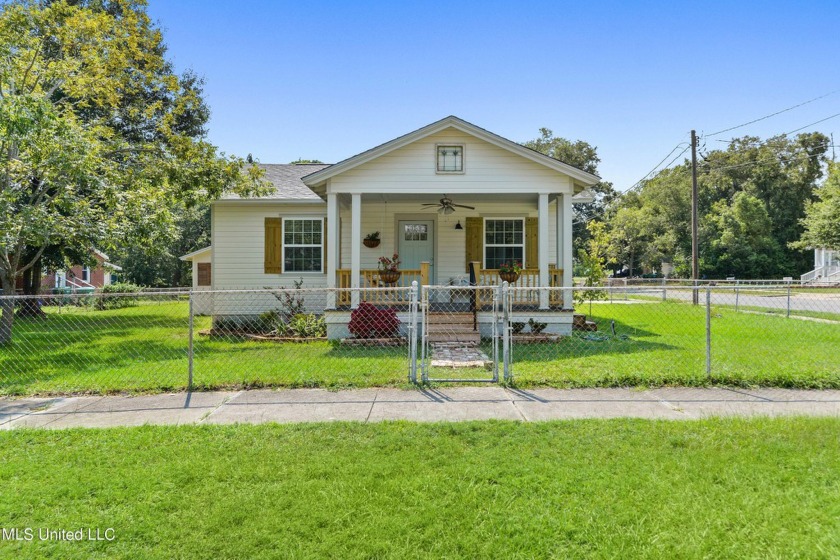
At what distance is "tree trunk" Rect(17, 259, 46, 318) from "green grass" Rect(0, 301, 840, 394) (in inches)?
274

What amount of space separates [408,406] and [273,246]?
29.9 ft

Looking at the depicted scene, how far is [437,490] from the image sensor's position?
10.3ft

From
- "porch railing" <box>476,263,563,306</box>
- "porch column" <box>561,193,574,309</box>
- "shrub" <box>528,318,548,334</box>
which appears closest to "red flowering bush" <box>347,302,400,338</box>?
"porch railing" <box>476,263,563,306</box>

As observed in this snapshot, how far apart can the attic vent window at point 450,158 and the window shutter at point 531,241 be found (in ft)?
10.7

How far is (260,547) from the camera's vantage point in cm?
254

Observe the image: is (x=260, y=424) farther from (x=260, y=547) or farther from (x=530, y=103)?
(x=530, y=103)

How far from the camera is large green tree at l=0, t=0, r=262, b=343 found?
949 cm

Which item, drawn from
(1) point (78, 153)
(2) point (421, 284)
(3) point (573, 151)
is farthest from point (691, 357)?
(3) point (573, 151)

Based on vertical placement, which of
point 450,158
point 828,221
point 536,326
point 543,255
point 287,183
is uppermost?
point 828,221

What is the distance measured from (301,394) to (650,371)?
4.87 m

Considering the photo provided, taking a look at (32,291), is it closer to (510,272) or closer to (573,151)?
(510,272)

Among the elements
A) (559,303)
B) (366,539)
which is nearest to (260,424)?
(366,539)

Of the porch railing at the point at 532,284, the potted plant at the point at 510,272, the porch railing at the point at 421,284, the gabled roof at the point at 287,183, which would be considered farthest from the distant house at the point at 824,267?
the gabled roof at the point at 287,183

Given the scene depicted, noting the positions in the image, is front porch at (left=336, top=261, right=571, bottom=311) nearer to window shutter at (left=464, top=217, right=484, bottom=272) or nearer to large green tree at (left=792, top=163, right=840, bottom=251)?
window shutter at (left=464, top=217, right=484, bottom=272)
